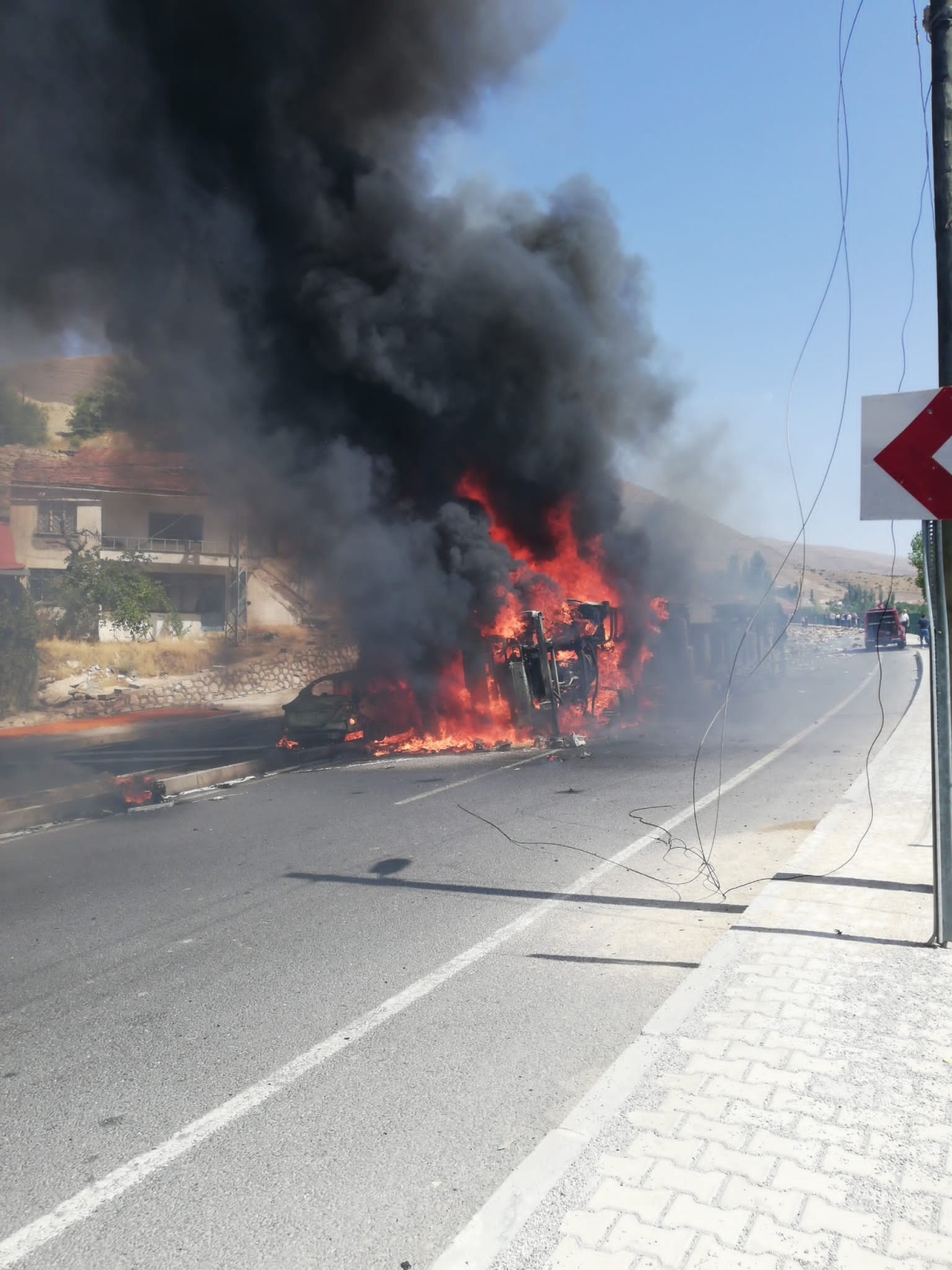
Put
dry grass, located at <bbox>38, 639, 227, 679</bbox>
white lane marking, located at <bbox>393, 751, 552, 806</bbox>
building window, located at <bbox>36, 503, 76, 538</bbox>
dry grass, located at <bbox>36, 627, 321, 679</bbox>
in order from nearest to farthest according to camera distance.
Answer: white lane marking, located at <bbox>393, 751, 552, 806</bbox> → dry grass, located at <bbox>38, 639, 227, 679</bbox> → dry grass, located at <bbox>36, 627, 321, 679</bbox> → building window, located at <bbox>36, 503, 76, 538</bbox>

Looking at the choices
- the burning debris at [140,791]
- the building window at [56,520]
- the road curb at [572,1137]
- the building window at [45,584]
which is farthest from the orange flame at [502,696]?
the building window at [56,520]

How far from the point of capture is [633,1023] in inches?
143

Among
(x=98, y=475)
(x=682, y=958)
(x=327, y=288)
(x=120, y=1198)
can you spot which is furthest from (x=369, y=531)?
(x=98, y=475)

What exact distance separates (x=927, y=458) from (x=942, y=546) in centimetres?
43

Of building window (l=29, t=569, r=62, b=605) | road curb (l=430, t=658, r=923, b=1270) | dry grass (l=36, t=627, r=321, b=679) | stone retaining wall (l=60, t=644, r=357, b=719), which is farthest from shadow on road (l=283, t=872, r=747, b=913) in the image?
building window (l=29, t=569, r=62, b=605)

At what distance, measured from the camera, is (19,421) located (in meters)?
27.1

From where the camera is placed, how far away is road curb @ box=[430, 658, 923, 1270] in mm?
2242

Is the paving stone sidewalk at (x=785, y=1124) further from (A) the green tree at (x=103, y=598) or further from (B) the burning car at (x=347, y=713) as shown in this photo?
(A) the green tree at (x=103, y=598)

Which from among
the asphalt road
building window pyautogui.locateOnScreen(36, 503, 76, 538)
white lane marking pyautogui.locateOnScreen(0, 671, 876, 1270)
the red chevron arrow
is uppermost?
building window pyautogui.locateOnScreen(36, 503, 76, 538)

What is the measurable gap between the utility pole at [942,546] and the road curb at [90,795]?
24.5 feet

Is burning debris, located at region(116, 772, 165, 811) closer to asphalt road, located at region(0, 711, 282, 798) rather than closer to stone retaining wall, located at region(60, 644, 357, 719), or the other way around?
asphalt road, located at region(0, 711, 282, 798)

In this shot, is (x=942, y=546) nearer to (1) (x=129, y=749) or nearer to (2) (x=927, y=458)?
(2) (x=927, y=458)

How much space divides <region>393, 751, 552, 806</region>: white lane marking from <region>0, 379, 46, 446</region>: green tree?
14.0 metres

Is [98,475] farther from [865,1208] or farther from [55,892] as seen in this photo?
[865,1208]
